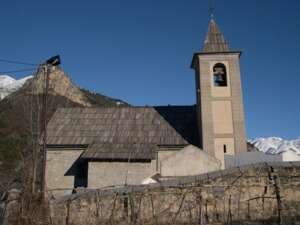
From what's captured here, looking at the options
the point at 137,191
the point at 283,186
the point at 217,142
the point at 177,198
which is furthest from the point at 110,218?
the point at 217,142

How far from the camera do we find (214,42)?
23.6 meters

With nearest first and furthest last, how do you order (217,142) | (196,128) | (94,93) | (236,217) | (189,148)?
1. (236,217)
2. (189,148)
3. (217,142)
4. (196,128)
5. (94,93)

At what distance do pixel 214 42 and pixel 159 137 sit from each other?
25.5 ft

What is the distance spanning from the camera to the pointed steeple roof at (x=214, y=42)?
75.4ft

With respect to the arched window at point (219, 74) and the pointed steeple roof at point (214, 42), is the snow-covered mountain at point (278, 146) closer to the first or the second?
the arched window at point (219, 74)

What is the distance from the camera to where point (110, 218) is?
9.45 meters

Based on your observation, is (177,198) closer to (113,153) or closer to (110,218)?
(110,218)

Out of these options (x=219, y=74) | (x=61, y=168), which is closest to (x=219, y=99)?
(x=219, y=74)

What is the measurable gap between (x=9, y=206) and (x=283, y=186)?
7.71 metres

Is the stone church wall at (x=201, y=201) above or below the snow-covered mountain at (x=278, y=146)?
below

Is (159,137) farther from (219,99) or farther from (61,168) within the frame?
(61,168)

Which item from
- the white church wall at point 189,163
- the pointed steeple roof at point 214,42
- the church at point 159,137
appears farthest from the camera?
the pointed steeple roof at point 214,42

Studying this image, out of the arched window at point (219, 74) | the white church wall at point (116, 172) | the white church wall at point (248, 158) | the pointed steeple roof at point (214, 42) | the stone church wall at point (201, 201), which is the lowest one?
the stone church wall at point (201, 201)

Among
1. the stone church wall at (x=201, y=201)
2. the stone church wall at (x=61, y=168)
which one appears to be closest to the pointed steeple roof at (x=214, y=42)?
the stone church wall at (x=61, y=168)
